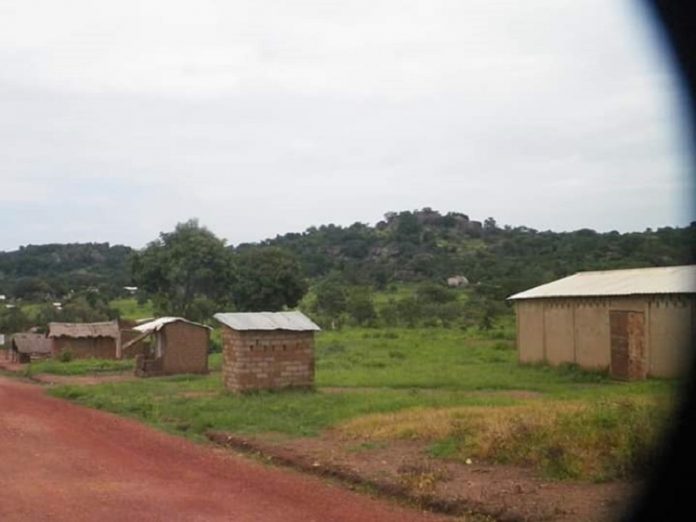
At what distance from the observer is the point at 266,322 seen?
20.5m

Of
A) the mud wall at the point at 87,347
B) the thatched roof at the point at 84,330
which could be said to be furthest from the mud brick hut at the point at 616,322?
the mud wall at the point at 87,347

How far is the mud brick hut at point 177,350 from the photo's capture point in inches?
1160

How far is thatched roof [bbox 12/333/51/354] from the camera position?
138 feet

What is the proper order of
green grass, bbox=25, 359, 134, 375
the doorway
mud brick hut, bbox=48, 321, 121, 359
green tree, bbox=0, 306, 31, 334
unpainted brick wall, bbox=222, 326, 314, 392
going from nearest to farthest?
unpainted brick wall, bbox=222, 326, 314, 392 < the doorway < green grass, bbox=25, 359, 134, 375 < mud brick hut, bbox=48, 321, 121, 359 < green tree, bbox=0, 306, 31, 334

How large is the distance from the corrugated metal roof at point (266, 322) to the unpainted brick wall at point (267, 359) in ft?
0.36

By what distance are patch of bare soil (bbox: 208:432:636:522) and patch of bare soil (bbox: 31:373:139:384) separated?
15.8 metres

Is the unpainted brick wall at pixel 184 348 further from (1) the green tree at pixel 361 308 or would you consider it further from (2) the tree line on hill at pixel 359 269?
(1) the green tree at pixel 361 308

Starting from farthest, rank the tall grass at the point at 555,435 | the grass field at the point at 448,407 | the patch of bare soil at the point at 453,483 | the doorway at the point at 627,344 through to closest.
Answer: the doorway at the point at 627,344 → the grass field at the point at 448,407 → the tall grass at the point at 555,435 → the patch of bare soil at the point at 453,483

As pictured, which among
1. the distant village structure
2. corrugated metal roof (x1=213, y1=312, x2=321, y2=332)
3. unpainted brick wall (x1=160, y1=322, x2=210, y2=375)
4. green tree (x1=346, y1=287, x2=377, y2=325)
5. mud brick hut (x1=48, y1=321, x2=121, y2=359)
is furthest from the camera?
the distant village structure

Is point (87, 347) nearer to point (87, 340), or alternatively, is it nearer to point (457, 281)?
point (87, 340)

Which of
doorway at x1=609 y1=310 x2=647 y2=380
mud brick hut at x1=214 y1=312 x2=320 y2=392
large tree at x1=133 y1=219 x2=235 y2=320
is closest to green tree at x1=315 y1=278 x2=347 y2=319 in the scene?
large tree at x1=133 y1=219 x2=235 y2=320

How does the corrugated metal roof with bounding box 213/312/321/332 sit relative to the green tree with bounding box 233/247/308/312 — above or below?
below

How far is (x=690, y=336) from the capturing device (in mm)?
22500

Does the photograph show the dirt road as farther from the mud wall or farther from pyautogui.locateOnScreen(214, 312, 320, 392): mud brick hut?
the mud wall
